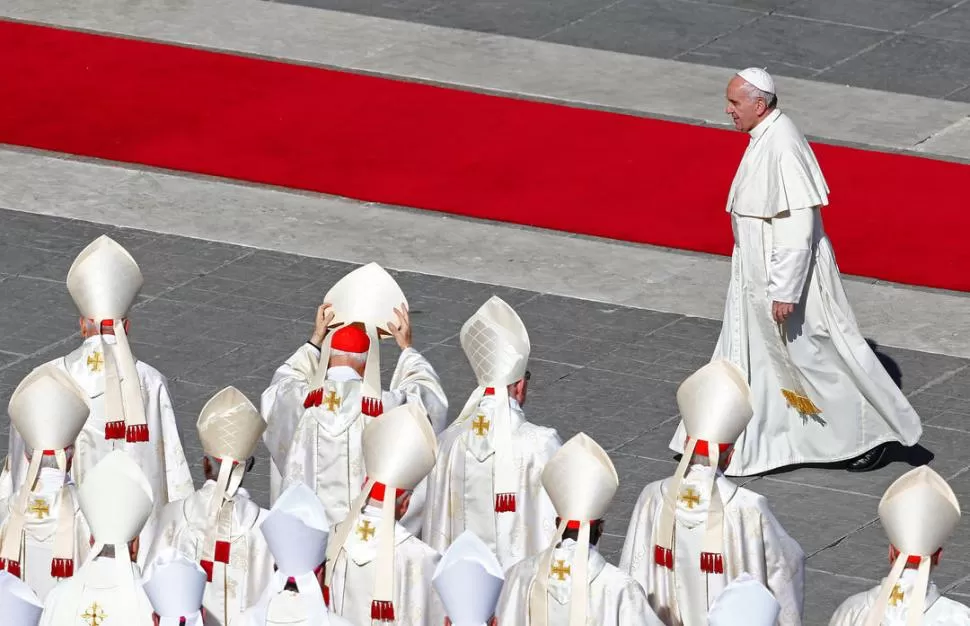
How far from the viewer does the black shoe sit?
11323mm

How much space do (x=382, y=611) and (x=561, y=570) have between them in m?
0.72

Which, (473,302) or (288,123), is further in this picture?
(288,123)

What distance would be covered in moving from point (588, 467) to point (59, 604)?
1.75 metres

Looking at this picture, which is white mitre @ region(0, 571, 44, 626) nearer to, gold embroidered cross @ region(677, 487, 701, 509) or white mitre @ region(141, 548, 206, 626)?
white mitre @ region(141, 548, 206, 626)

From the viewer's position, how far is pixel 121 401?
31.4 ft

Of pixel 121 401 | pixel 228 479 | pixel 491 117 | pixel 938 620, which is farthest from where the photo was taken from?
pixel 491 117

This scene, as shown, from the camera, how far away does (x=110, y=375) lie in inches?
374

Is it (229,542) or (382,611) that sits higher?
(229,542)

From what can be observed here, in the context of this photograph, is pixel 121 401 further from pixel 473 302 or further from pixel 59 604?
pixel 473 302

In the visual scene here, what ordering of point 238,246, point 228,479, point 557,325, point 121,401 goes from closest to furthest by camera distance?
point 228,479
point 121,401
point 557,325
point 238,246

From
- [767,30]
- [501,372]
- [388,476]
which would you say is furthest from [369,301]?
[767,30]

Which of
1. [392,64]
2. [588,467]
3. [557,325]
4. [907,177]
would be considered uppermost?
[392,64]

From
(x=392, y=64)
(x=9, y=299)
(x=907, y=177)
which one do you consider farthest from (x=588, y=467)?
(x=392, y=64)

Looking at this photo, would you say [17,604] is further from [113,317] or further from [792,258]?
[792,258]
